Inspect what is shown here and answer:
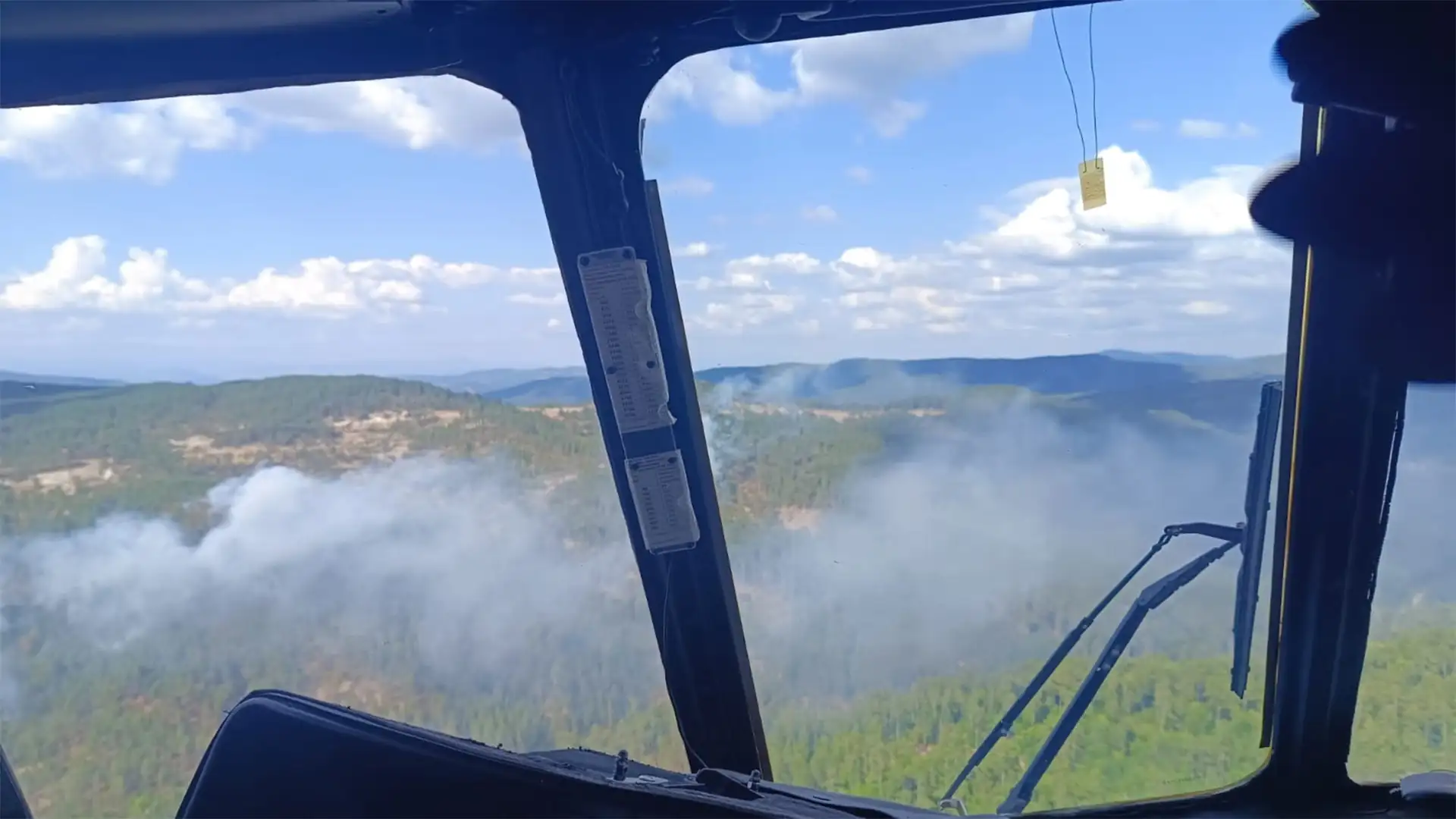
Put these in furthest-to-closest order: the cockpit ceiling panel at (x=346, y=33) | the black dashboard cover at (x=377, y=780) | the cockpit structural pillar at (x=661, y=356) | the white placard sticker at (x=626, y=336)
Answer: the white placard sticker at (x=626, y=336), the cockpit structural pillar at (x=661, y=356), the cockpit ceiling panel at (x=346, y=33), the black dashboard cover at (x=377, y=780)

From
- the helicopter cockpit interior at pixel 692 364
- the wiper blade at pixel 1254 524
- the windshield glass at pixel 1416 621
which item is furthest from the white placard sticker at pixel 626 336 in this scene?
the windshield glass at pixel 1416 621

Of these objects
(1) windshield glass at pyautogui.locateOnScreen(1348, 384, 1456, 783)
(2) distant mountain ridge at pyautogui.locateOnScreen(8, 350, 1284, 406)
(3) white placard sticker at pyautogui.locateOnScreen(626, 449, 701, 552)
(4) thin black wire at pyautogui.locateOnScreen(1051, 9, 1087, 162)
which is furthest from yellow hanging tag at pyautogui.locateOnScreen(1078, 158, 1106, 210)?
(3) white placard sticker at pyautogui.locateOnScreen(626, 449, 701, 552)

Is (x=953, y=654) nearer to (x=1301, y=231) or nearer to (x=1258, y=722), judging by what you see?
(x=1258, y=722)

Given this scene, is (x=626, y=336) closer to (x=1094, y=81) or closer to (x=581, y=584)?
(x=581, y=584)

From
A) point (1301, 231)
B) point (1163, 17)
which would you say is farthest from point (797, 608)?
point (1163, 17)

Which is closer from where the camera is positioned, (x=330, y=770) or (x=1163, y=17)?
(x=330, y=770)

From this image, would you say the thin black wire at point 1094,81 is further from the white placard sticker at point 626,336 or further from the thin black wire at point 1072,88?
the white placard sticker at point 626,336

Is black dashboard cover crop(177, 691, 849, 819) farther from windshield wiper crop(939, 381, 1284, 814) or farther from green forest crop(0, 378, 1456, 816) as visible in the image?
windshield wiper crop(939, 381, 1284, 814)
